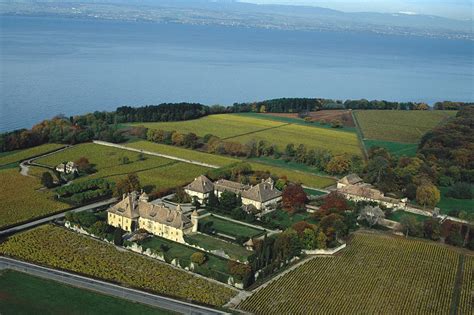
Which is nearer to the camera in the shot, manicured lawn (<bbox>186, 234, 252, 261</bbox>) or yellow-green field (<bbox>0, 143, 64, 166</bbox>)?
manicured lawn (<bbox>186, 234, 252, 261</bbox>)

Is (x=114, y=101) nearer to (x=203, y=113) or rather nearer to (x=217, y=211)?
(x=203, y=113)

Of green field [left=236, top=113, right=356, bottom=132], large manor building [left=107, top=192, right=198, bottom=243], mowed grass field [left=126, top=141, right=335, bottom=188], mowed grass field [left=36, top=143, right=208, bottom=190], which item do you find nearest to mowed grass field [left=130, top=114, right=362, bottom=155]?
green field [left=236, top=113, right=356, bottom=132]

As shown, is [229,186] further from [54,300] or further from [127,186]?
[54,300]

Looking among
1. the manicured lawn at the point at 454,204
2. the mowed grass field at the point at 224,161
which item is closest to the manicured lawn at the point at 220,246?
the mowed grass field at the point at 224,161

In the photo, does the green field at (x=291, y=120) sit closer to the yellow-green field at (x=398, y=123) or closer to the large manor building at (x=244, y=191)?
the yellow-green field at (x=398, y=123)

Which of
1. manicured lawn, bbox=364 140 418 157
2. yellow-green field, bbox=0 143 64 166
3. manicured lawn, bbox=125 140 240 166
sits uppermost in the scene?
manicured lawn, bbox=364 140 418 157

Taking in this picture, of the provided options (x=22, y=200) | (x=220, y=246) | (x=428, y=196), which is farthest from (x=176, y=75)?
(x=220, y=246)

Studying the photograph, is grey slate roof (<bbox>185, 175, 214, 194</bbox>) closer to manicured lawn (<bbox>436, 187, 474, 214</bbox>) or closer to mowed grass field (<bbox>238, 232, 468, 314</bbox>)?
mowed grass field (<bbox>238, 232, 468, 314</bbox>)
